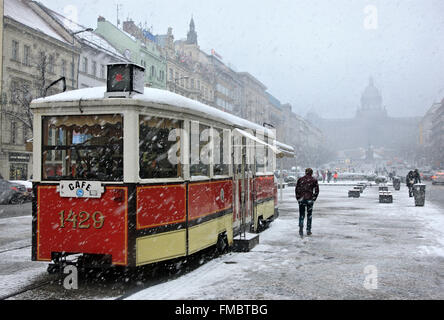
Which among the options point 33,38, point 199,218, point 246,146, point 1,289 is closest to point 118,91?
point 199,218

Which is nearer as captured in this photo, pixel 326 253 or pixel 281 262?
pixel 281 262

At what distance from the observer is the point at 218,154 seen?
9.68 m

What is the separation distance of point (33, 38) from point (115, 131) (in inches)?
1428

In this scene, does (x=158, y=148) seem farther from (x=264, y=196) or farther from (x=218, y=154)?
(x=264, y=196)

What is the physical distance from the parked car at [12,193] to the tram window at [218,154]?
17891 millimetres

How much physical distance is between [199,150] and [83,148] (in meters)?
2.00

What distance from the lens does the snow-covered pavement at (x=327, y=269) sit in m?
6.96

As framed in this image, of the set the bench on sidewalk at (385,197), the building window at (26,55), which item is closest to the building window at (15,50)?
the building window at (26,55)

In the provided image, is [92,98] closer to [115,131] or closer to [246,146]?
[115,131]

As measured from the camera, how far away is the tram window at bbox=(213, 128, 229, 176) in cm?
950

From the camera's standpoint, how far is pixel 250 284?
7430 mm

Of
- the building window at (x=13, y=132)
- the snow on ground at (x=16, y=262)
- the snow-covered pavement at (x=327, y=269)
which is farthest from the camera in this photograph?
the building window at (x=13, y=132)

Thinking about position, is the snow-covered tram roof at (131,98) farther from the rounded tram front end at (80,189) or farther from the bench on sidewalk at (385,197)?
the bench on sidewalk at (385,197)

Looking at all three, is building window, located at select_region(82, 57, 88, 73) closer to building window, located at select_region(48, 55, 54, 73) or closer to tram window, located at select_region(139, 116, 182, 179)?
building window, located at select_region(48, 55, 54, 73)
